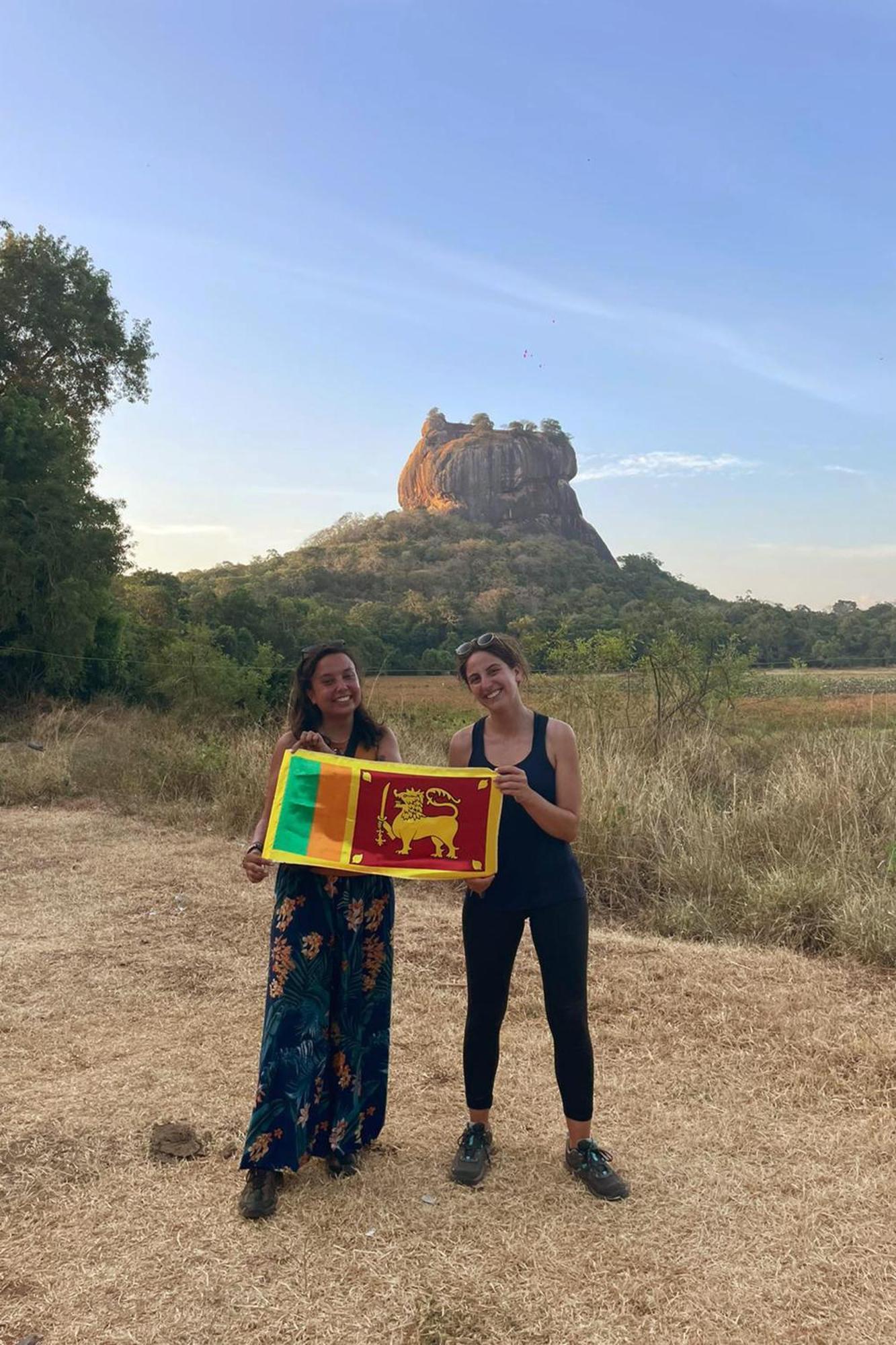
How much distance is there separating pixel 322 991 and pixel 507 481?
96356mm

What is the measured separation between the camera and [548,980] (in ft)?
8.68

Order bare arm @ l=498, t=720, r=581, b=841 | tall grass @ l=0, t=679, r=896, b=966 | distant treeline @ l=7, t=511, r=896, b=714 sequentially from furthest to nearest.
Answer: distant treeline @ l=7, t=511, r=896, b=714, tall grass @ l=0, t=679, r=896, b=966, bare arm @ l=498, t=720, r=581, b=841

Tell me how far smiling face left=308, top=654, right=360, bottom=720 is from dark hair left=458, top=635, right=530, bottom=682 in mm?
343

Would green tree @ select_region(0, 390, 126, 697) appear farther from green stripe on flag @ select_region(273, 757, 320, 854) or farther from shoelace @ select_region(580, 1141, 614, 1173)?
shoelace @ select_region(580, 1141, 614, 1173)

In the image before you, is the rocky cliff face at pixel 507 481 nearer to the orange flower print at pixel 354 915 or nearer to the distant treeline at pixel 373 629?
the distant treeline at pixel 373 629

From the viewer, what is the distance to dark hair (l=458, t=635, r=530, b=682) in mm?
2719

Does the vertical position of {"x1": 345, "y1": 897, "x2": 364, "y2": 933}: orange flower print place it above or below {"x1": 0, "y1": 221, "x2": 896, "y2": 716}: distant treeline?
below

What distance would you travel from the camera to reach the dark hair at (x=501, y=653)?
8.92 ft

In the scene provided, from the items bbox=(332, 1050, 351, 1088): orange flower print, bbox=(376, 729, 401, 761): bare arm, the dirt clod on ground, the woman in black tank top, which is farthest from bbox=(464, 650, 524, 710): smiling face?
the dirt clod on ground

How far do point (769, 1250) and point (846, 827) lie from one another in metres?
4.27

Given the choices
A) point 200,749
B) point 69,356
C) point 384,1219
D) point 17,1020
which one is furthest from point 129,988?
point 69,356

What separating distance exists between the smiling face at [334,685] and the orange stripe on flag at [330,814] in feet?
0.62

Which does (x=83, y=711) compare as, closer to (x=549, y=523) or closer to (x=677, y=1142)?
(x=677, y=1142)

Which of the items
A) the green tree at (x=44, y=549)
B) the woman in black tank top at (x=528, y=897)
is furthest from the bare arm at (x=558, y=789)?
the green tree at (x=44, y=549)
